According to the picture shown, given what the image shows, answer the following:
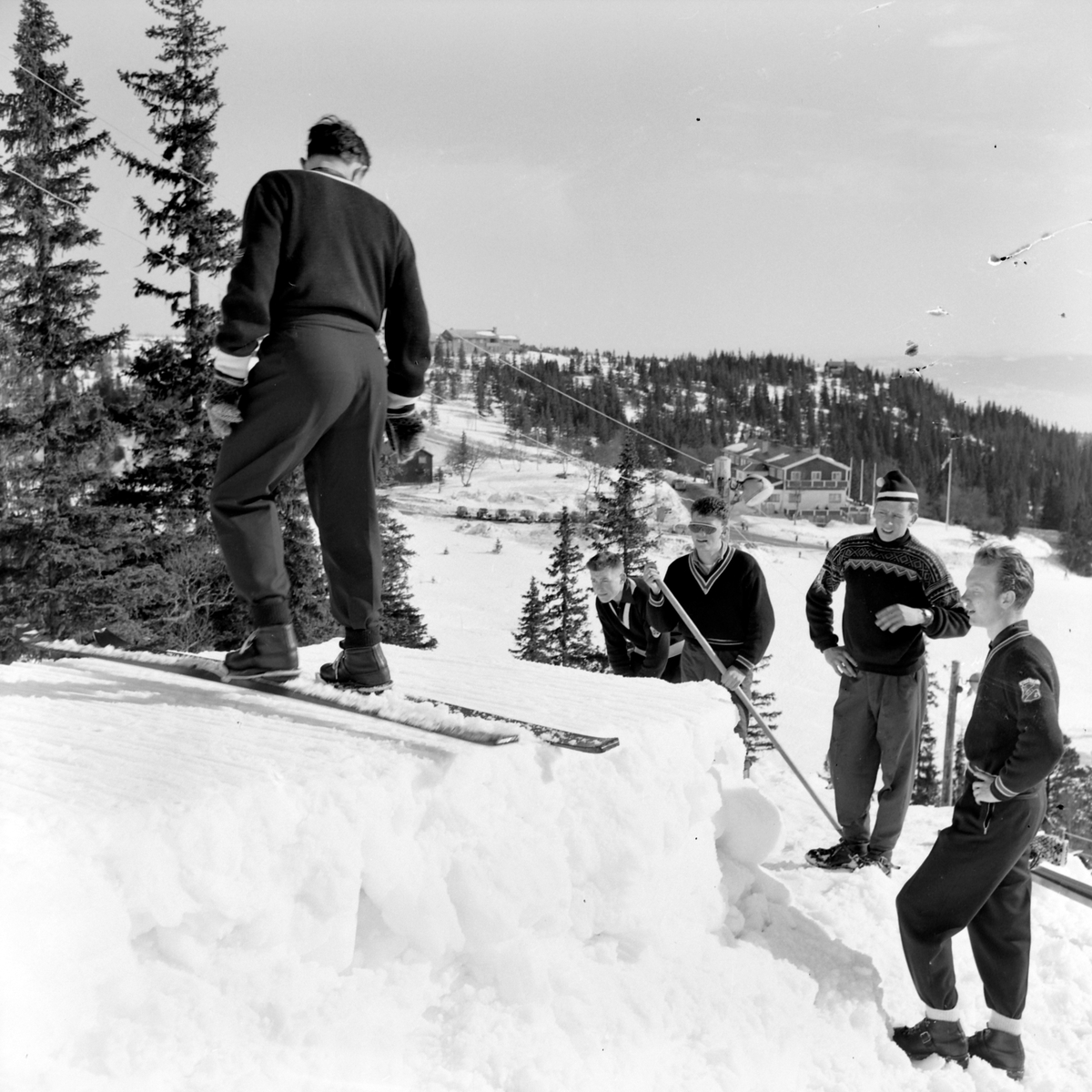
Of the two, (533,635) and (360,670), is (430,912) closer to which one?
(360,670)

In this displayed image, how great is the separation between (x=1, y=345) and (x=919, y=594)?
17184 mm

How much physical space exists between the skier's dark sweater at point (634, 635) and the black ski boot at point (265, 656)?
7.82 ft

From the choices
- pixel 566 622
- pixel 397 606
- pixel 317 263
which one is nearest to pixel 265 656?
pixel 317 263

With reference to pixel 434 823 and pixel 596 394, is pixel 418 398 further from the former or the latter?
pixel 596 394

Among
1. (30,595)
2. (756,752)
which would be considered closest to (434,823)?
(30,595)

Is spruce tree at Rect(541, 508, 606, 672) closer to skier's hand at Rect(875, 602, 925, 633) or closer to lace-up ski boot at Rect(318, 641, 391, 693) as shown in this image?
skier's hand at Rect(875, 602, 925, 633)

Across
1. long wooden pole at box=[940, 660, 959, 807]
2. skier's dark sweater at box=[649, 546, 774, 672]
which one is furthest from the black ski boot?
long wooden pole at box=[940, 660, 959, 807]

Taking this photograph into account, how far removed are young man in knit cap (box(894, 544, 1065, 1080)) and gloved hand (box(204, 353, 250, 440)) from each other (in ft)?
8.76

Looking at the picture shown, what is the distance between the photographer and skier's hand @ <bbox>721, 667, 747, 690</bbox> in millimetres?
4855

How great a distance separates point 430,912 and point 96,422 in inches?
696

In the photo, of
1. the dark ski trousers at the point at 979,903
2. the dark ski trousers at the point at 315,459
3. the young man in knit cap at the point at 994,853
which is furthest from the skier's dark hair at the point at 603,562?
the dark ski trousers at the point at 979,903

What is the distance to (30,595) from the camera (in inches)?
650

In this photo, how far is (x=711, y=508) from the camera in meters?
5.14

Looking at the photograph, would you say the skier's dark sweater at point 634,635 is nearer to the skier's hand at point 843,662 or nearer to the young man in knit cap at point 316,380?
the skier's hand at point 843,662
